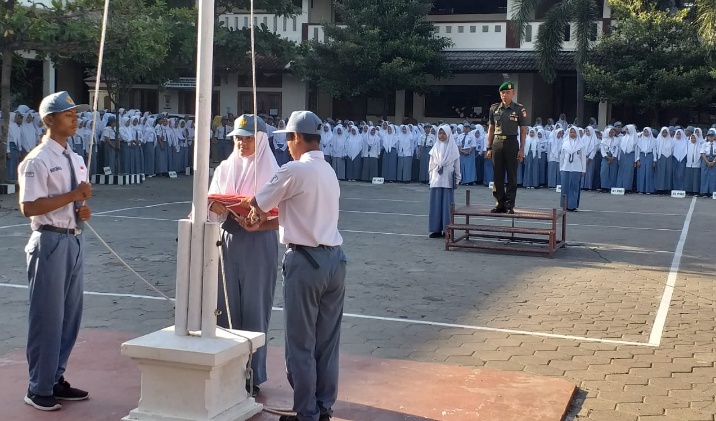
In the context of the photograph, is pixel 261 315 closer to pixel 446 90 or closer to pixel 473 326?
pixel 473 326

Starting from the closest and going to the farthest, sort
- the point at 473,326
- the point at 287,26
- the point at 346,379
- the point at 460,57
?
the point at 346,379
the point at 473,326
the point at 460,57
the point at 287,26

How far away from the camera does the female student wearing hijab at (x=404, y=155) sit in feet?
88.6

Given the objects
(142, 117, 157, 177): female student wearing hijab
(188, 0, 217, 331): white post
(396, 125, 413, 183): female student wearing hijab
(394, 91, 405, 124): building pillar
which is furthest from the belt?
(394, 91, 405, 124): building pillar

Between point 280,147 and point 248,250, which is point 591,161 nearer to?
point 280,147

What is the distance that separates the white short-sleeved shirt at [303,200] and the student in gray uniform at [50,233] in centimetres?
124

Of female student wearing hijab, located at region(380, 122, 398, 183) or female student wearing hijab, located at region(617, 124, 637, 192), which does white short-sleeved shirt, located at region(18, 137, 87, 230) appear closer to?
female student wearing hijab, located at region(617, 124, 637, 192)

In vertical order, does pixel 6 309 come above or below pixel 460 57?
below

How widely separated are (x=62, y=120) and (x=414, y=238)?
928cm

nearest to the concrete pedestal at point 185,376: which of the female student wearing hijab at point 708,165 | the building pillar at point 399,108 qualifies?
the female student wearing hijab at point 708,165

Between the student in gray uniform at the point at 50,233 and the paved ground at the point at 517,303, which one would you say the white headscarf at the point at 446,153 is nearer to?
the paved ground at the point at 517,303

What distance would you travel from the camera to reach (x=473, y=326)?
831 cm

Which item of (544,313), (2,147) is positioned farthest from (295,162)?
(2,147)

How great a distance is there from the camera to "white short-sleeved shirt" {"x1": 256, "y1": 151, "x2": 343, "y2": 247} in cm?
514

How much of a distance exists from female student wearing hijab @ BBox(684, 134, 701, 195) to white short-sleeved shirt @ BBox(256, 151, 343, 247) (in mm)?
20625
